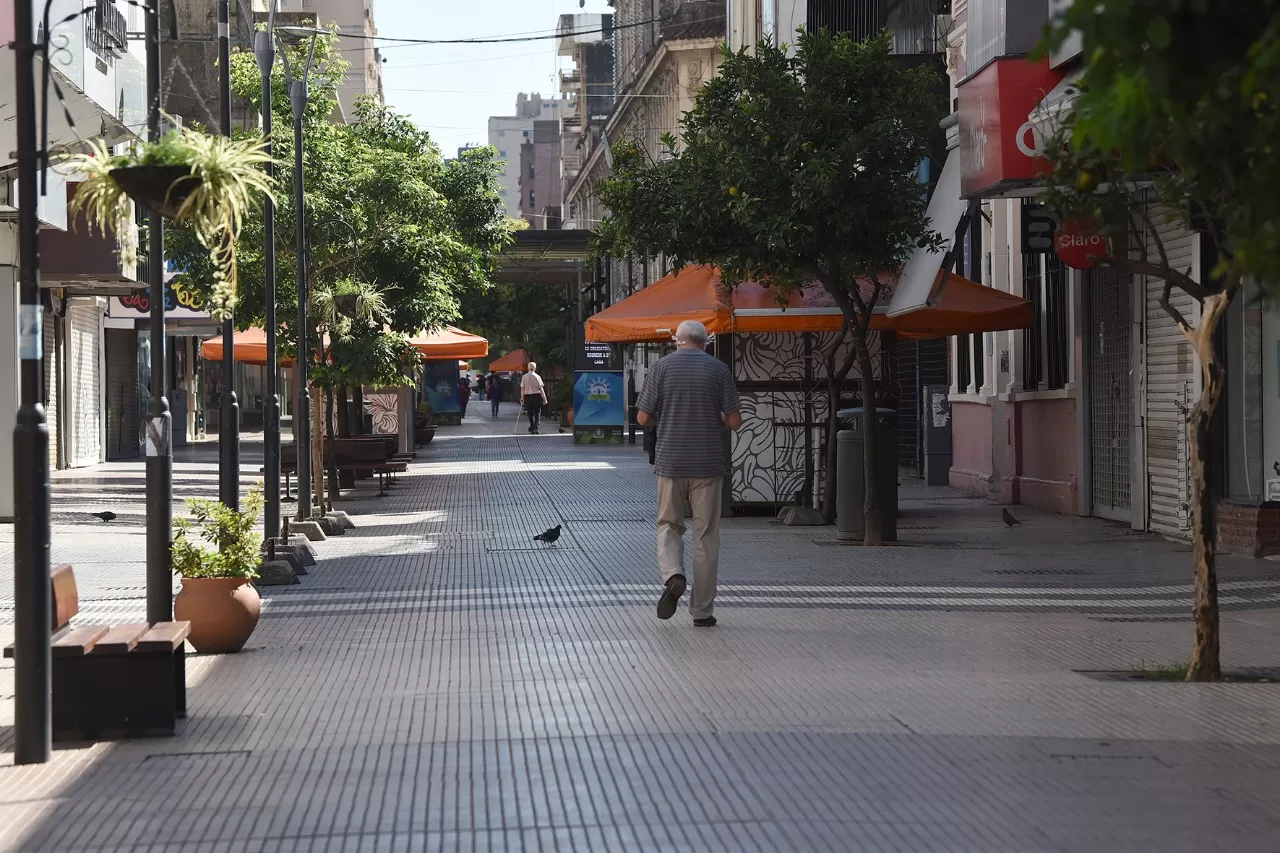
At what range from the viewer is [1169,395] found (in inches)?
687

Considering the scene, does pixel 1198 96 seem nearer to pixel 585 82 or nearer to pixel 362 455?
pixel 362 455

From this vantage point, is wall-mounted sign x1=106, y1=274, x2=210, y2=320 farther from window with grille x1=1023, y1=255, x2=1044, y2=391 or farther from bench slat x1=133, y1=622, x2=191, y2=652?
bench slat x1=133, y1=622, x2=191, y2=652

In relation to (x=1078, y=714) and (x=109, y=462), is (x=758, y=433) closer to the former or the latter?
(x=1078, y=714)

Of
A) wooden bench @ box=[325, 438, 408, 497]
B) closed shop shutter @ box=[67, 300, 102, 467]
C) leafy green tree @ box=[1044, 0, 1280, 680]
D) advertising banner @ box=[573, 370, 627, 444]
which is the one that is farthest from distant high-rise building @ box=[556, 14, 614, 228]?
leafy green tree @ box=[1044, 0, 1280, 680]

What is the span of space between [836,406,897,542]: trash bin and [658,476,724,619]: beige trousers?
20.3 feet

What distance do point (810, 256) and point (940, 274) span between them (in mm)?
1383

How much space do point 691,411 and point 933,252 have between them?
7.62 m

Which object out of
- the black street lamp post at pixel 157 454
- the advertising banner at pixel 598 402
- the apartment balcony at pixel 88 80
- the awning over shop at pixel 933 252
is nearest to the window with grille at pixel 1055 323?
the awning over shop at pixel 933 252

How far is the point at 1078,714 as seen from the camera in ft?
26.1

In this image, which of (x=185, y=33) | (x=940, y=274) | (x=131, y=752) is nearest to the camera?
(x=131, y=752)

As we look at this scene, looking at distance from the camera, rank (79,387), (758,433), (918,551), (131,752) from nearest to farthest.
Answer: (131,752), (918,551), (758,433), (79,387)

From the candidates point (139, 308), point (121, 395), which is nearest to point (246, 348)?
point (139, 308)

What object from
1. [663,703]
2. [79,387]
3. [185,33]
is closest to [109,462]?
[79,387]

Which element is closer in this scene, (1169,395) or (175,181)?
(175,181)
